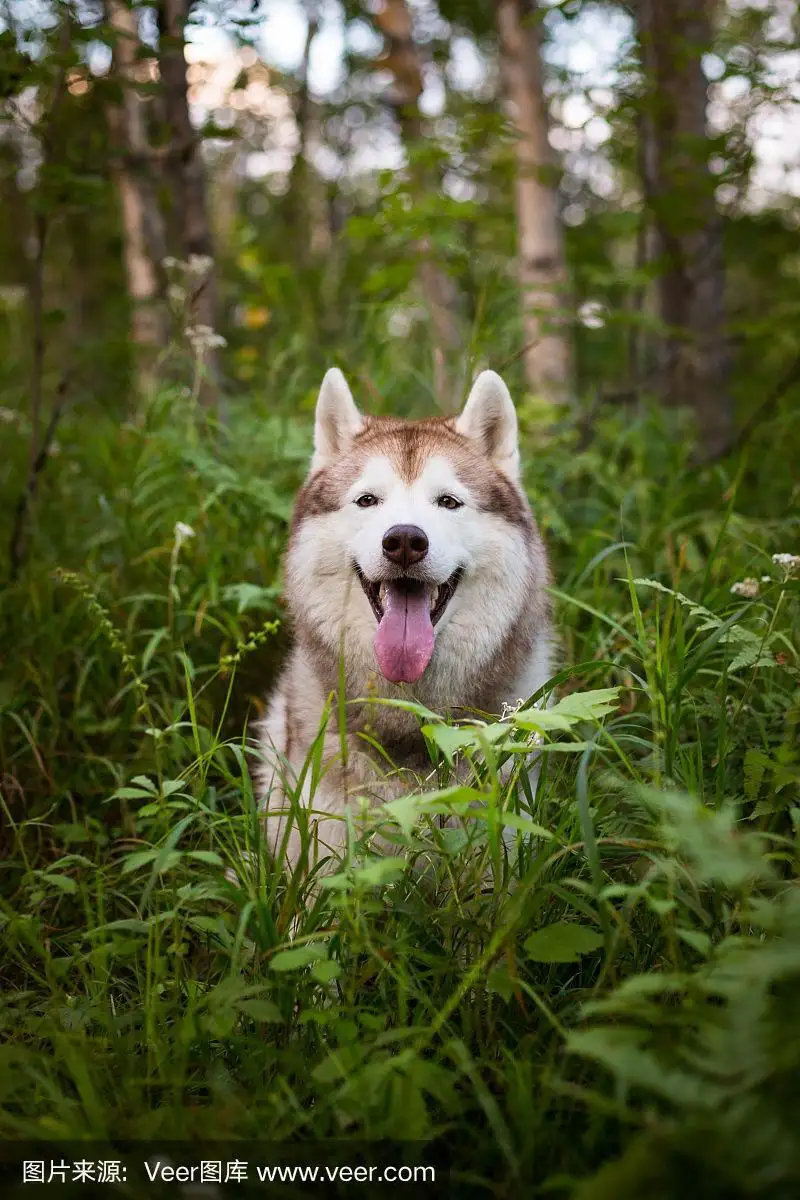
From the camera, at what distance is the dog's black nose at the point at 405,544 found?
260 centimetres

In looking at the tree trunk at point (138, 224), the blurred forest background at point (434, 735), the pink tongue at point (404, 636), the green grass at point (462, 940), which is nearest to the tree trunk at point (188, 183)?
the blurred forest background at point (434, 735)

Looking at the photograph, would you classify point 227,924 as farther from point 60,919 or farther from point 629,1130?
point 629,1130

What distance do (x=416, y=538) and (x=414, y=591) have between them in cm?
22

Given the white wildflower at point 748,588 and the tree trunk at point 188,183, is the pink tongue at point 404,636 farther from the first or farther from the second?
the tree trunk at point 188,183

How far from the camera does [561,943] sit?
6.07ft

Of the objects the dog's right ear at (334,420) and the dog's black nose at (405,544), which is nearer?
the dog's black nose at (405,544)

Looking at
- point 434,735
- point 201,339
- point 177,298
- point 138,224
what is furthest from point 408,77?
point 434,735

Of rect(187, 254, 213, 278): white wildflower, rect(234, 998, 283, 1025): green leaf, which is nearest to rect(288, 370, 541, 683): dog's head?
rect(234, 998, 283, 1025): green leaf

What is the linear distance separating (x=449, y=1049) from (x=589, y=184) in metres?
21.0

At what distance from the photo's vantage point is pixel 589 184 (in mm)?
19594

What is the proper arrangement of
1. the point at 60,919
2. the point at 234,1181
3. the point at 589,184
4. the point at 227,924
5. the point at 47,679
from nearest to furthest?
the point at 234,1181 < the point at 227,924 < the point at 60,919 < the point at 47,679 < the point at 589,184

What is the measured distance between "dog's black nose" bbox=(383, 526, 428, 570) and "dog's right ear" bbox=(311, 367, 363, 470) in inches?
28.7

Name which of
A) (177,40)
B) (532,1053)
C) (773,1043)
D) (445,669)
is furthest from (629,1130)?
(177,40)

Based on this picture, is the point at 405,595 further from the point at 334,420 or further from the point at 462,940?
the point at 462,940
